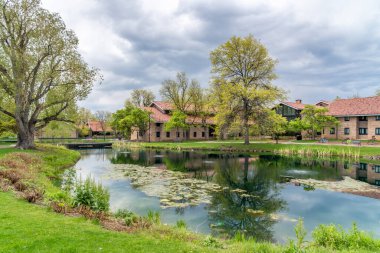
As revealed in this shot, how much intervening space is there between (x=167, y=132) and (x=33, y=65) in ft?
120

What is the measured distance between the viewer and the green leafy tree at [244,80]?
3806 cm

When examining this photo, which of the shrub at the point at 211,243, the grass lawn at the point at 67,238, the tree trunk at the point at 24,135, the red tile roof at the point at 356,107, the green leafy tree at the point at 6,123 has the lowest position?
the shrub at the point at 211,243

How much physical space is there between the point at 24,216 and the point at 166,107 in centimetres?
5661

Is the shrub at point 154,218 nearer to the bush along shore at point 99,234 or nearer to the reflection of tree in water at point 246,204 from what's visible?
the bush along shore at point 99,234

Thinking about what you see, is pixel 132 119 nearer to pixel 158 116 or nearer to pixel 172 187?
pixel 158 116

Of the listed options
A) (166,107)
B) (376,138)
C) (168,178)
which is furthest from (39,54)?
(376,138)

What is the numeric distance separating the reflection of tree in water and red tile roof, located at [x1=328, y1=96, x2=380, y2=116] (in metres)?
34.9

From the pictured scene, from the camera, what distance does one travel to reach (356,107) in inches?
1991

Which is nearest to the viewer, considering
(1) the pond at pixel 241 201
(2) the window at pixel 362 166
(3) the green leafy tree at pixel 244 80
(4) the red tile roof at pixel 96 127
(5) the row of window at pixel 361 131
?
(1) the pond at pixel 241 201

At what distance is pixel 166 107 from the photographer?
211ft

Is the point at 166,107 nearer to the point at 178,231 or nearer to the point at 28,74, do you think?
the point at 28,74

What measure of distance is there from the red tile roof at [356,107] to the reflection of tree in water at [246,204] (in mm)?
34942

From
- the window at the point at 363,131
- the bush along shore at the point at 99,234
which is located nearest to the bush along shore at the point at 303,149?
the window at the point at 363,131

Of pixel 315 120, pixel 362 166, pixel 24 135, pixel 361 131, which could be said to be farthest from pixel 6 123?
pixel 361 131
